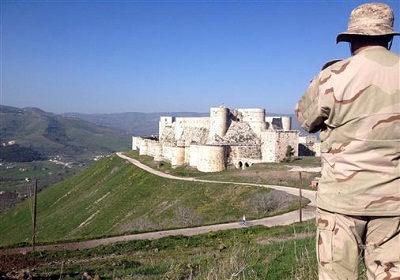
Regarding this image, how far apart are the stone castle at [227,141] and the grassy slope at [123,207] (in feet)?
16.7

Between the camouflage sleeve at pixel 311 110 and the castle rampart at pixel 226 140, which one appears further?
the castle rampart at pixel 226 140

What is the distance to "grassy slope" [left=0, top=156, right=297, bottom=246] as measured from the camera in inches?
1201

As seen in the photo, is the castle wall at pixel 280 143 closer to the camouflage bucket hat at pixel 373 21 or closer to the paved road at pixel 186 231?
the paved road at pixel 186 231

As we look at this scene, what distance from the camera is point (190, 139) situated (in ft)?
180

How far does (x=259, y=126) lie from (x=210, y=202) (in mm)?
20488

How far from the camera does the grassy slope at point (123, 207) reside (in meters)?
30.5

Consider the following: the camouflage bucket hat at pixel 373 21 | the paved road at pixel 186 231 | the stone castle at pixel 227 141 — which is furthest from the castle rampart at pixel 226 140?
the camouflage bucket hat at pixel 373 21

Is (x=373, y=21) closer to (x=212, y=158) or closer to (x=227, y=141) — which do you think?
(x=212, y=158)

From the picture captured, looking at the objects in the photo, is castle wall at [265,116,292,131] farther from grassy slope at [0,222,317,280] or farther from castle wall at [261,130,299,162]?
grassy slope at [0,222,317,280]

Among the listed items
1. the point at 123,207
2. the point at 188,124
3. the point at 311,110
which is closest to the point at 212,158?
the point at 123,207

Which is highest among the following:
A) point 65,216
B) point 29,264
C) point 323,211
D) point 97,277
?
point 323,211

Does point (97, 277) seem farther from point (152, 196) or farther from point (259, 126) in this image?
point (259, 126)

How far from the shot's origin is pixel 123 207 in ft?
131

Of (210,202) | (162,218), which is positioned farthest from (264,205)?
(162,218)
